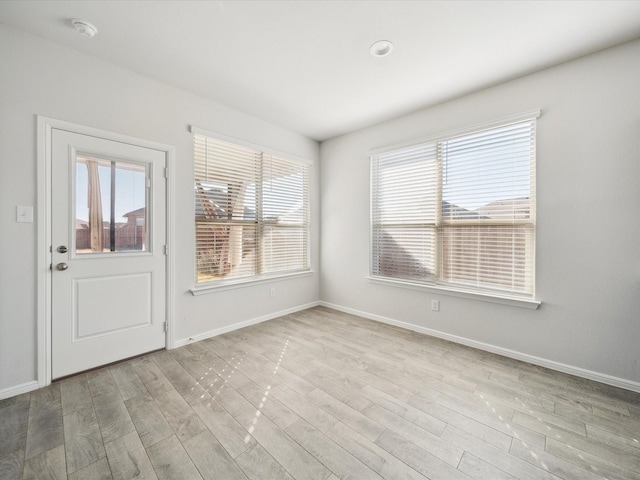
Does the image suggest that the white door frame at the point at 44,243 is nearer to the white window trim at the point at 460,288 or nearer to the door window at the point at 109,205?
the door window at the point at 109,205

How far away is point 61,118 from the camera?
222cm

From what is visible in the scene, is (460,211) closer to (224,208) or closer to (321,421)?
(321,421)

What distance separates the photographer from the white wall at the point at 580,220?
7.06ft

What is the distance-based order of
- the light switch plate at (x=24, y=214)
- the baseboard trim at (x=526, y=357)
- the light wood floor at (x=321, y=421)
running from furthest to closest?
1. the baseboard trim at (x=526, y=357)
2. the light switch plate at (x=24, y=214)
3. the light wood floor at (x=321, y=421)

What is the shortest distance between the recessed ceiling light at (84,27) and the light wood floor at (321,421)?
2.68m

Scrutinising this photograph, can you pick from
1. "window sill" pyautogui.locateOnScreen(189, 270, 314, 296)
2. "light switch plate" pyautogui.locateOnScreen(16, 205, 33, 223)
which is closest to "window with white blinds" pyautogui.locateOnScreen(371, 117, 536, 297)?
"window sill" pyautogui.locateOnScreen(189, 270, 314, 296)

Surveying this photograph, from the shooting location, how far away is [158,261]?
109 inches

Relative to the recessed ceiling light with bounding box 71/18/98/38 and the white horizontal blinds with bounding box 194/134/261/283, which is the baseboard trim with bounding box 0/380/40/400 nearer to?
the white horizontal blinds with bounding box 194/134/261/283

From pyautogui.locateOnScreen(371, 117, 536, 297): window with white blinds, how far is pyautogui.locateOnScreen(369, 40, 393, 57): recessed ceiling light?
4.23 ft

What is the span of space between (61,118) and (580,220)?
14.3 feet

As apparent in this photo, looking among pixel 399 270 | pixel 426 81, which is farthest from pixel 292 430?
pixel 426 81

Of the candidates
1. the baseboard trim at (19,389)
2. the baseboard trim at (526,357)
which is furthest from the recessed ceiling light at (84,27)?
the baseboard trim at (526,357)

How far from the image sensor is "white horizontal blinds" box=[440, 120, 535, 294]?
2.62 meters

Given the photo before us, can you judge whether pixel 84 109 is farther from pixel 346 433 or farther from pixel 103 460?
pixel 346 433
